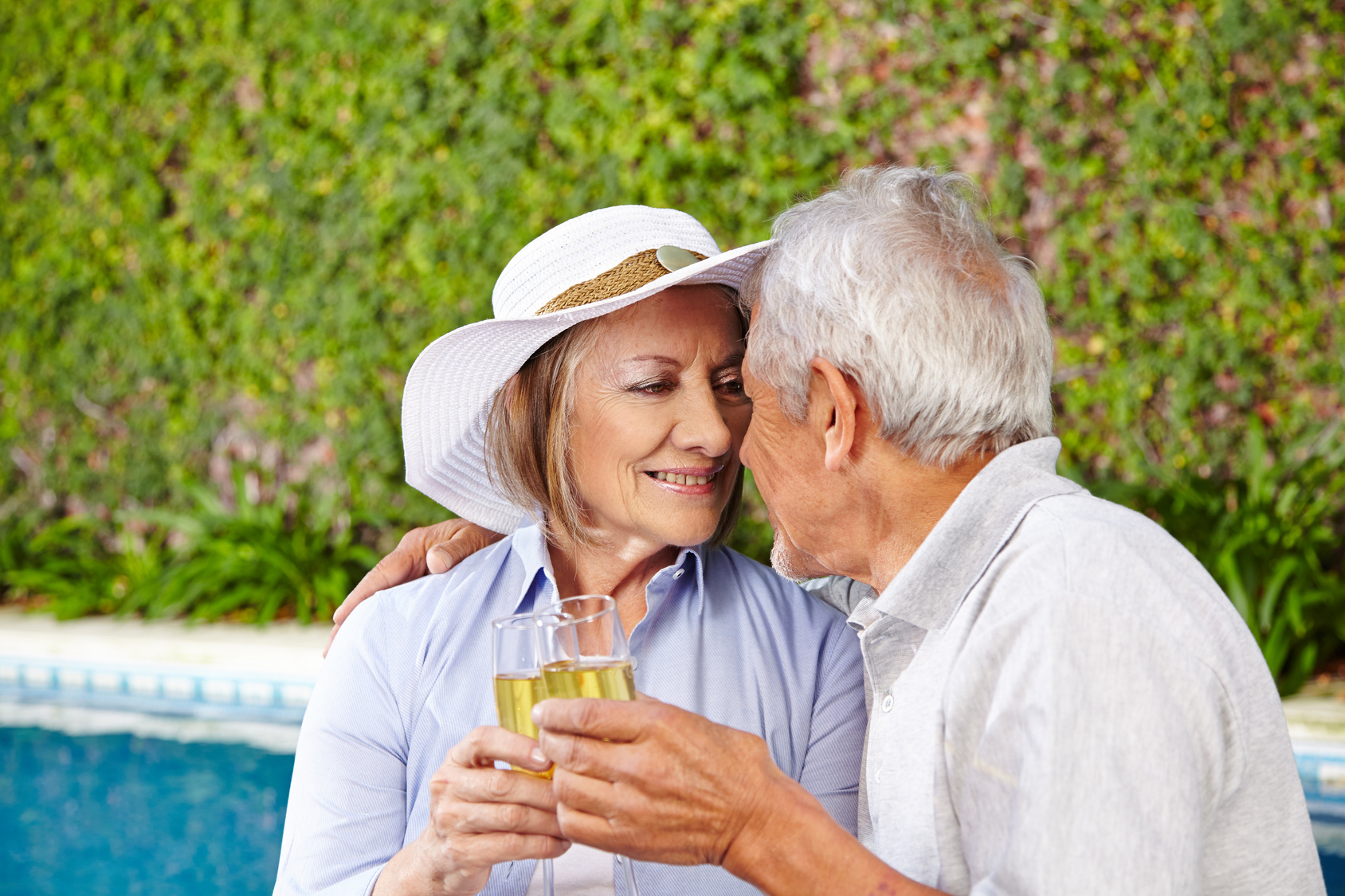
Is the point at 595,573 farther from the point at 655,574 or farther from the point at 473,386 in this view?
the point at 473,386

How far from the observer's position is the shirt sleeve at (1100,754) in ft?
4.06

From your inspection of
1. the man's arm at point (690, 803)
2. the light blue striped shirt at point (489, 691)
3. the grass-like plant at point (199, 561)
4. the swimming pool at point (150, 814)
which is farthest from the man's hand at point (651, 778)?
the grass-like plant at point (199, 561)

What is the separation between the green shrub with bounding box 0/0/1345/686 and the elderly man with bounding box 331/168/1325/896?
134 inches

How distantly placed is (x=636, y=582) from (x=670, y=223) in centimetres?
75

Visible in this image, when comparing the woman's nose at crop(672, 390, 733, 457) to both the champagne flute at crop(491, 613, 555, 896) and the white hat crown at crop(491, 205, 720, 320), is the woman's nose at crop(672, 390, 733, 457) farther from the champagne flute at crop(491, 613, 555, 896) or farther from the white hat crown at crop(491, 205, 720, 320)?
the champagne flute at crop(491, 613, 555, 896)

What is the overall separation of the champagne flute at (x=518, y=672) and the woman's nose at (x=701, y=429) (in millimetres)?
778

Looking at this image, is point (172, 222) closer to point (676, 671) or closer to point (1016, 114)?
point (1016, 114)

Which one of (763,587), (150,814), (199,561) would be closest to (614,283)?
(763,587)

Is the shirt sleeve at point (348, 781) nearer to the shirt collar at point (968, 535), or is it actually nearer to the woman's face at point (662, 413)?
the woman's face at point (662, 413)

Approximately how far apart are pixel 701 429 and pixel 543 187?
4.33m

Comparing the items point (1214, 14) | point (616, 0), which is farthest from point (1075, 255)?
point (616, 0)

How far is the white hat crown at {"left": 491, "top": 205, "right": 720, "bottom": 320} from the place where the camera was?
2135mm

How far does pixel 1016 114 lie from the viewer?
17.8ft

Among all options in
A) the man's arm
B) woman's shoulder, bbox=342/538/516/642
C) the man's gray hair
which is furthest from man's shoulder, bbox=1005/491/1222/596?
woman's shoulder, bbox=342/538/516/642
